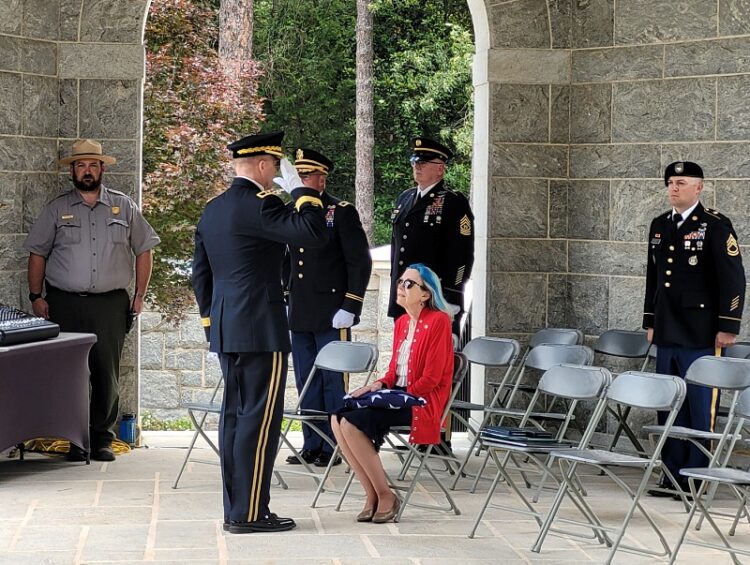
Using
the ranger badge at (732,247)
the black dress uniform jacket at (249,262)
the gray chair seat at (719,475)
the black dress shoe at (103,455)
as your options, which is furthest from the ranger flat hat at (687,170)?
the black dress shoe at (103,455)

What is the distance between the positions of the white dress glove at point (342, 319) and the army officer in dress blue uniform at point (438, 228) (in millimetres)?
362

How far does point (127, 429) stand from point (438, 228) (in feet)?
6.85

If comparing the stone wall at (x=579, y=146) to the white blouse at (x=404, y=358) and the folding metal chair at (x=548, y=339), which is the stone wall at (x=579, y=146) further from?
the white blouse at (x=404, y=358)

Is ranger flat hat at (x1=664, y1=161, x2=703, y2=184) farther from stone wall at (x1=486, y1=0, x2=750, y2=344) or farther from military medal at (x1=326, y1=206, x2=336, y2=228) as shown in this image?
military medal at (x1=326, y1=206, x2=336, y2=228)

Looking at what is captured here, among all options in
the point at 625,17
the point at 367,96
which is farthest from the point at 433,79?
the point at 625,17

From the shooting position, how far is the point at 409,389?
6211 mm

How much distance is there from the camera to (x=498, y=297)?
8.19 metres

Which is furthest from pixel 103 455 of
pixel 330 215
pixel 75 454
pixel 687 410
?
pixel 687 410

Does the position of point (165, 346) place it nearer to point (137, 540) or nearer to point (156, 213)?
point (156, 213)

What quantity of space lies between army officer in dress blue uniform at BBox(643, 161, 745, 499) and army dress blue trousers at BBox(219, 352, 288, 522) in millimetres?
2073

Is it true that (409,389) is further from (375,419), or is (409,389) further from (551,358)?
(551,358)

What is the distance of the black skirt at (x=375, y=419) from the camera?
605 centimetres

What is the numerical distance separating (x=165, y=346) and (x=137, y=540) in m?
5.99

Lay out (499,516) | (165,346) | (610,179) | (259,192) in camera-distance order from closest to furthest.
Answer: (259,192) < (499,516) < (610,179) < (165,346)
